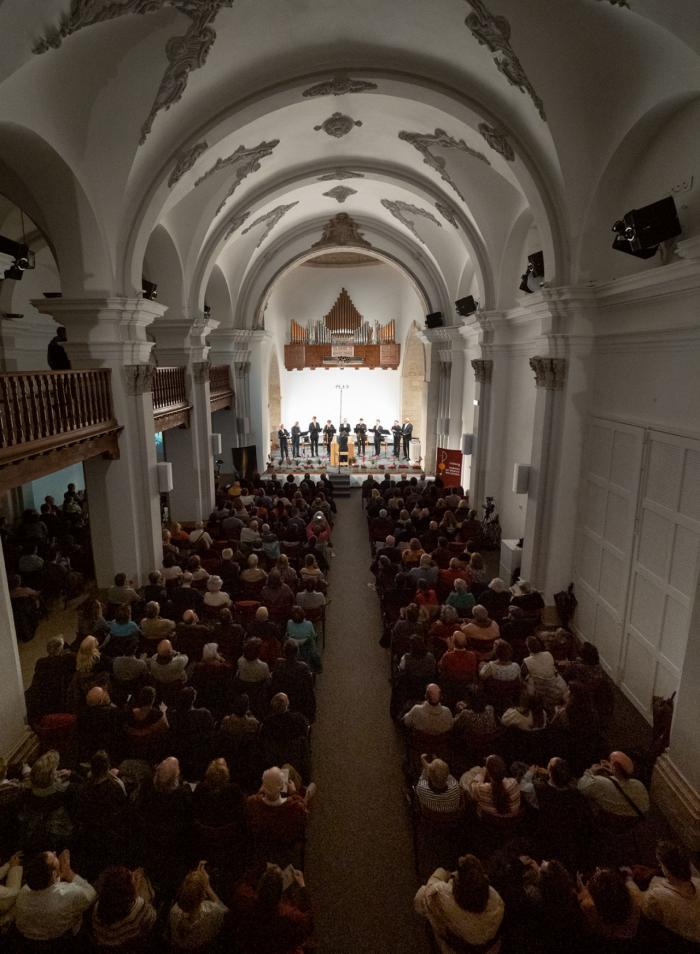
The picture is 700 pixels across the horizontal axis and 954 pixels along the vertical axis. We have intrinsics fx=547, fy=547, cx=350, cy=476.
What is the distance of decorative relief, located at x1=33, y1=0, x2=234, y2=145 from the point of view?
186 inches

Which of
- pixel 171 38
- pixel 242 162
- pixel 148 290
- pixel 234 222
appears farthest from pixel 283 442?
pixel 171 38

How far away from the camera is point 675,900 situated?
3105 mm

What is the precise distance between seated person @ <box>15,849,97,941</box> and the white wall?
70.1ft

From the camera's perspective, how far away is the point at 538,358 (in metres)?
7.81

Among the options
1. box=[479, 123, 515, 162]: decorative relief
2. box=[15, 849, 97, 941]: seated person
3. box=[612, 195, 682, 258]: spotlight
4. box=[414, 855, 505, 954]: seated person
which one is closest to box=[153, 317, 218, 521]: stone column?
box=[479, 123, 515, 162]: decorative relief

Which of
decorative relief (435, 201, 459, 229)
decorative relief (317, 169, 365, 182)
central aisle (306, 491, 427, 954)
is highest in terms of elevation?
decorative relief (317, 169, 365, 182)

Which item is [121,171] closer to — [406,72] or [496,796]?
[406,72]

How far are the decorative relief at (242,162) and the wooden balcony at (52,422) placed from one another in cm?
436

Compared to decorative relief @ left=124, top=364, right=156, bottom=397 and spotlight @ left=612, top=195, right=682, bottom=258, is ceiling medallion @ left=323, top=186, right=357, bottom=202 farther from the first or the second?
spotlight @ left=612, top=195, right=682, bottom=258

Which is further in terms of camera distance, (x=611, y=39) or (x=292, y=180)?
(x=292, y=180)

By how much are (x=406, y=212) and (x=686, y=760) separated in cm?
1417

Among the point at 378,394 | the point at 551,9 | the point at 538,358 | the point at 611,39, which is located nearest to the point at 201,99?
the point at 551,9

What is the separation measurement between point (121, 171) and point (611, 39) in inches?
232

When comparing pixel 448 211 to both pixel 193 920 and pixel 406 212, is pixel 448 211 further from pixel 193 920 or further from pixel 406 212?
pixel 193 920
